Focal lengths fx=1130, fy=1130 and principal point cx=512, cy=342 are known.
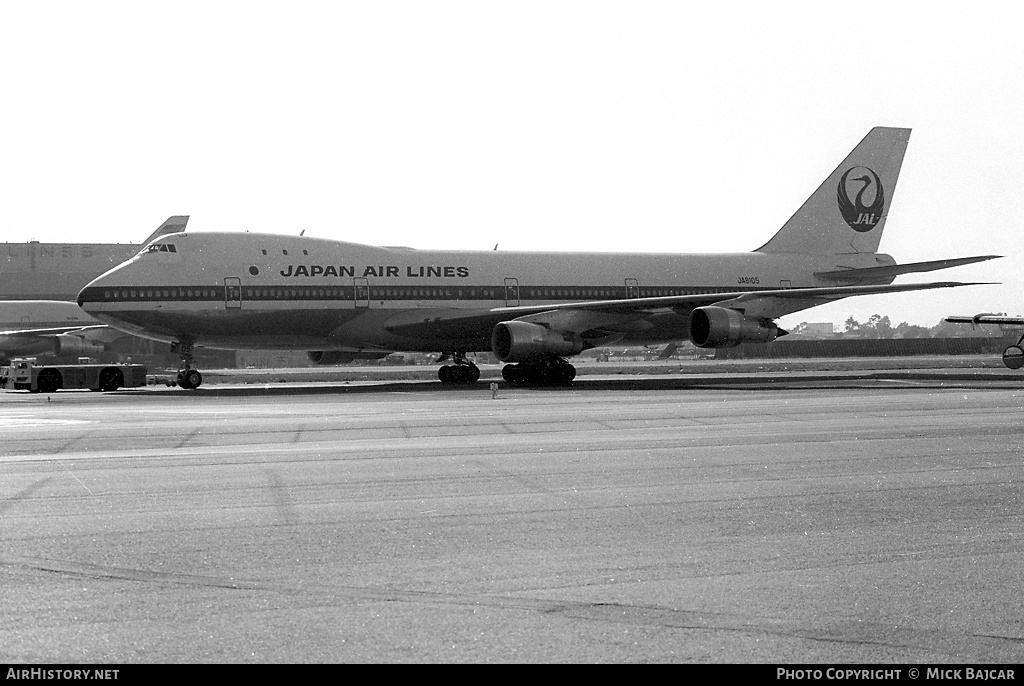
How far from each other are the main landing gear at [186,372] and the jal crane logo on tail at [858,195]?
22.6 m

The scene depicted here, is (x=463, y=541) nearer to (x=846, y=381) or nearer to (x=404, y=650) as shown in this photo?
(x=404, y=650)

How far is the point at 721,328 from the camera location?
30953 millimetres

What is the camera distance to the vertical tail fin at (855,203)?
130ft

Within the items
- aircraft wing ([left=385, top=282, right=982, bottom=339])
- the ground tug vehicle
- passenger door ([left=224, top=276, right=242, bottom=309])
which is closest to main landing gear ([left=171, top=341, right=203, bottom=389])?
passenger door ([left=224, top=276, right=242, bottom=309])

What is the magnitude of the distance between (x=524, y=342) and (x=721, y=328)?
214 inches

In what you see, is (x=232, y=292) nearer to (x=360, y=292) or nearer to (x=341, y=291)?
(x=341, y=291)

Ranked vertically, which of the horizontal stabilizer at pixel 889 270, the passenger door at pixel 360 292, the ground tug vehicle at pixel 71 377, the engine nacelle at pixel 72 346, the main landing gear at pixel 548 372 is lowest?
the engine nacelle at pixel 72 346

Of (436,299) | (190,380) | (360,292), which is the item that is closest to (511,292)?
(436,299)

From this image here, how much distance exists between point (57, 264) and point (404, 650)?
332 ft

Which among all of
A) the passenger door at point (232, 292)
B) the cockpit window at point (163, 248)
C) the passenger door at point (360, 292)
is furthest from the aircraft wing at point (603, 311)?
the cockpit window at point (163, 248)

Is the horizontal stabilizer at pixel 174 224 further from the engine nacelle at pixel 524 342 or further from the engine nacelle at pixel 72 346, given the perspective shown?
the engine nacelle at pixel 524 342

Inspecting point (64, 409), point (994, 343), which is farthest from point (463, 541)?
point (994, 343)

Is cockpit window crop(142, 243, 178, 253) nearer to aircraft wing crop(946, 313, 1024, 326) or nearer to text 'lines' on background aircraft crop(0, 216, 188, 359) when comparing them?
aircraft wing crop(946, 313, 1024, 326)

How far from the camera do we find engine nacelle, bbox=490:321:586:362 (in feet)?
103
